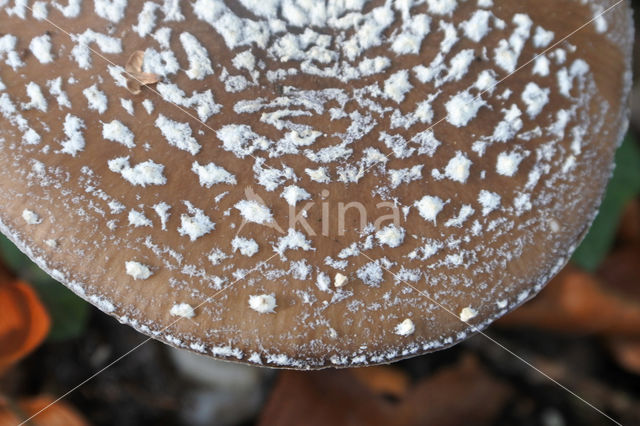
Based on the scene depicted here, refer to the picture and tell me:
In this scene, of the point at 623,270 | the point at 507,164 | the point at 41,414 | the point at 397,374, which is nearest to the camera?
the point at 507,164

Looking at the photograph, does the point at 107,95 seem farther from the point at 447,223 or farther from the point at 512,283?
the point at 512,283

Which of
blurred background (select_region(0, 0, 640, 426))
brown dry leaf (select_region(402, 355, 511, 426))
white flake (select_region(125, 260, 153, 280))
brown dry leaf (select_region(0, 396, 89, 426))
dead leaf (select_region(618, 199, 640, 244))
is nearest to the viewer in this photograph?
white flake (select_region(125, 260, 153, 280))

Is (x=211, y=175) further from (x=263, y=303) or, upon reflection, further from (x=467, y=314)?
(x=467, y=314)

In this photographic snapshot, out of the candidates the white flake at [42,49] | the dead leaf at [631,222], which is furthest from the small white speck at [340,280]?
the dead leaf at [631,222]

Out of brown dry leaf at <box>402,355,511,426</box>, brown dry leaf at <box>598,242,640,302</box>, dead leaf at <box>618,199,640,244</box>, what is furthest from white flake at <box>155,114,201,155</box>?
dead leaf at <box>618,199,640,244</box>

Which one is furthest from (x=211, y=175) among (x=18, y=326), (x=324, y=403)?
(x=324, y=403)

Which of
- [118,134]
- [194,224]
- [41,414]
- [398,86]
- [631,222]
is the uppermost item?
[398,86]

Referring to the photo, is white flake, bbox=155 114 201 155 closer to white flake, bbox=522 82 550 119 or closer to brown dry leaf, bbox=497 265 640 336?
white flake, bbox=522 82 550 119
